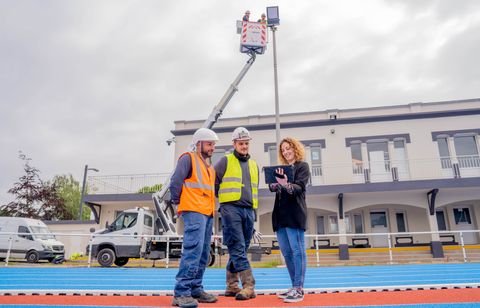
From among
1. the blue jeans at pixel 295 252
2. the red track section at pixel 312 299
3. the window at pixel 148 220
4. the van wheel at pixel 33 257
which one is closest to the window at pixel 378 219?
the window at pixel 148 220

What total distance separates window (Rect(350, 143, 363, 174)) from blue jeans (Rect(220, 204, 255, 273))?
16.3 meters

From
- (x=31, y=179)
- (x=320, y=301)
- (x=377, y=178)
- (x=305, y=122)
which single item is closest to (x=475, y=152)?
(x=377, y=178)

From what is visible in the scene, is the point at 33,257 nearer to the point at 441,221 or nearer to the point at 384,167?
the point at 384,167

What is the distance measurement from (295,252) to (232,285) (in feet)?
3.08

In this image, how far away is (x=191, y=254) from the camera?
11.5 ft

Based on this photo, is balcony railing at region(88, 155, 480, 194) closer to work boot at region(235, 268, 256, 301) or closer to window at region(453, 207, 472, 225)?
window at region(453, 207, 472, 225)

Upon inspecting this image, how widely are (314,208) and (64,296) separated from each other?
15713 millimetres

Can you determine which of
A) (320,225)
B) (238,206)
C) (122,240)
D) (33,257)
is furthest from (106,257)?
(320,225)

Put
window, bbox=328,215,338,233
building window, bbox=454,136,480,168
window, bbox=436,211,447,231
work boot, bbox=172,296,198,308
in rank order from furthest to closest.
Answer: window, bbox=328,215,338,233
building window, bbox=454,136,480,168
window, bbox=436,211,447,231
work boot, bbox=172,296,198,308

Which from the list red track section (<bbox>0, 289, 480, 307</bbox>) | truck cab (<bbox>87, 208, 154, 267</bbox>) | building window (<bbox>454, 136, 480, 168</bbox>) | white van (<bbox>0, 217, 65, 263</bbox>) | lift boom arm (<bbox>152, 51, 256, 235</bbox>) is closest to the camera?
red track section (<bbox>0, 289, 480, 307</bbox>)

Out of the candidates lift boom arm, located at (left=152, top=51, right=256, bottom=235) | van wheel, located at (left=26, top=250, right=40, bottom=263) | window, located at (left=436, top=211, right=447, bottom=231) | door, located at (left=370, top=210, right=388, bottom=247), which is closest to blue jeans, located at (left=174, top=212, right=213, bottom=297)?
lift boom arm, located at (left=152, top=51, right=256, bottom=235)

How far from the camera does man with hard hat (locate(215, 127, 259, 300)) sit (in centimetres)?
391

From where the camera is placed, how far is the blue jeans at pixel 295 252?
3.71 metres

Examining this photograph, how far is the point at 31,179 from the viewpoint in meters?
26.3
